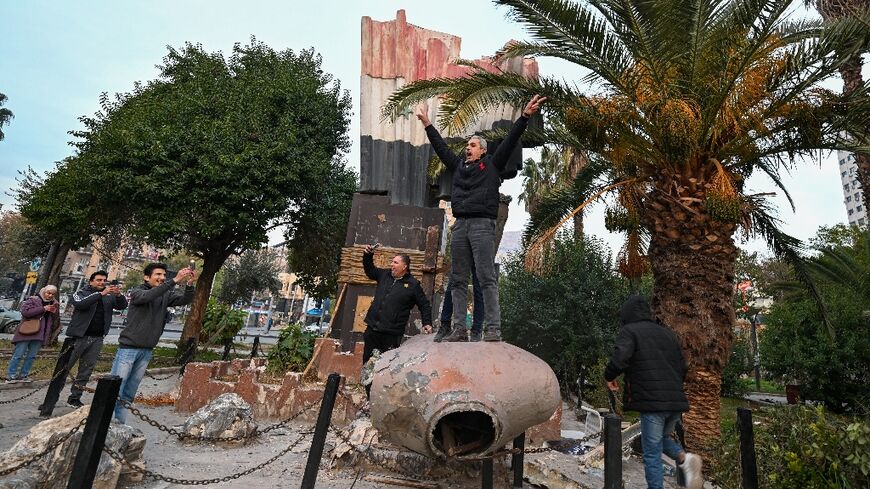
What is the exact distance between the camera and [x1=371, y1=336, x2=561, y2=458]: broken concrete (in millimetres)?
2572

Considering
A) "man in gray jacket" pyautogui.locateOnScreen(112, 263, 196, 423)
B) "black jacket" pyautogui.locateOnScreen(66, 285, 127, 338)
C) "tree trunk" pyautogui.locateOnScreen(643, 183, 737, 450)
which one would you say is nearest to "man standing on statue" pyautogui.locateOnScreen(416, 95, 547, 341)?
"man in gray jacket" pyautogui.locateOnScreen(112, 263, 196, 423)

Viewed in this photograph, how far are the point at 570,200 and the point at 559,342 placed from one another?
6.74 m

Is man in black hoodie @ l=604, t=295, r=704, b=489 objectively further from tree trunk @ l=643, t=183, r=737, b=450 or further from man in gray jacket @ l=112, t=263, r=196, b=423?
man in gray jacket @ l=112, t=263, r=196, b=423

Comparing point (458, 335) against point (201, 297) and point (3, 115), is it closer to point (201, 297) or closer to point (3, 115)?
point (201, 297)

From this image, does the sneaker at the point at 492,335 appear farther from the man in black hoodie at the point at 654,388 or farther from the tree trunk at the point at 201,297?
the tree trunk at the point at 201,297

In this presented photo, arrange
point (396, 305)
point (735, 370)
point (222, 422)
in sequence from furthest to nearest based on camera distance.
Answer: point (735, 370)
point (222, 422)
point (396, 305)

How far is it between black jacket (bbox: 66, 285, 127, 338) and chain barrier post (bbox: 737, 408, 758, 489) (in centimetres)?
751

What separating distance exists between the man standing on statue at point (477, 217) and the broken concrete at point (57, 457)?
3445mm

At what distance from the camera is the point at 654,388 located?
4.09 metres

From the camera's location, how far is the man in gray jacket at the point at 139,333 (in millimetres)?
5176

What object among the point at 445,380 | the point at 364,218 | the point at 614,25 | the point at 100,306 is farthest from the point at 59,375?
the point at 614,25

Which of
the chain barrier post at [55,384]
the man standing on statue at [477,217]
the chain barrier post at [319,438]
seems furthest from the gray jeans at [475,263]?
the chain barrier post at [55,384]

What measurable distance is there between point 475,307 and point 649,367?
5.36ft

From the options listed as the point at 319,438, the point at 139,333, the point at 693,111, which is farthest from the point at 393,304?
the point at 693,111
